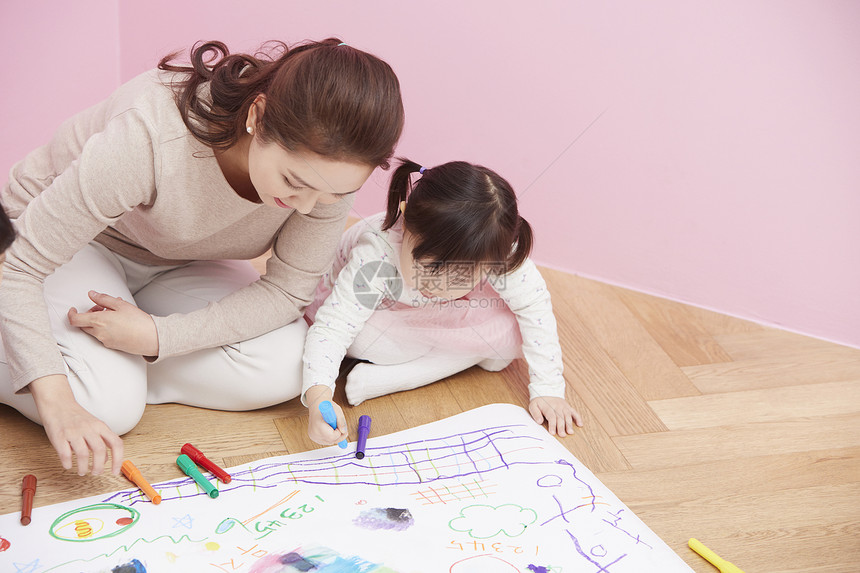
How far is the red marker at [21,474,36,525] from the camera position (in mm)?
769

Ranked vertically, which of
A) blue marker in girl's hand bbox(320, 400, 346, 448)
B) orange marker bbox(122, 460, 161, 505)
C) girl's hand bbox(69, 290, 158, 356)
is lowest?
orange marker bbox(122, 460, 161, 505)

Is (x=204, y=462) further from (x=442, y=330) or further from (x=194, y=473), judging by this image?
(x=442, y=330)

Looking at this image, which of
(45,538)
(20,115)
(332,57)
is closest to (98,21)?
(20,115)

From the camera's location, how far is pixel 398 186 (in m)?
1.03

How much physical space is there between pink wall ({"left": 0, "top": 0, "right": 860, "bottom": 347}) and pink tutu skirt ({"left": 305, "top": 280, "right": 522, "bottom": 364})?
0.35m

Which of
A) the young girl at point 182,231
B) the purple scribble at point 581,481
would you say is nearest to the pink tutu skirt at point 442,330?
the young girl at point 182,231

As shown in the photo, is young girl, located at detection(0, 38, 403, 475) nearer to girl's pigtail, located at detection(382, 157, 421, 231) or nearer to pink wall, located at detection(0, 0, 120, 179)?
girl's pigtail, located at detection(382, 157, 421, 231)

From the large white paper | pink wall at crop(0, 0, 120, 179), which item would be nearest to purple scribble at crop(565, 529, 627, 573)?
the large white paper

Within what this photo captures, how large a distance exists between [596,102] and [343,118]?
2.13 ft

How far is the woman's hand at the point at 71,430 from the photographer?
0.78 metres

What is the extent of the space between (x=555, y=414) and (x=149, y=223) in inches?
20.6

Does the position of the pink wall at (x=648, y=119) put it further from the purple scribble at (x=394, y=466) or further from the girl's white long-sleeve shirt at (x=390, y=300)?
the purple scribble at (x=394, y=466)

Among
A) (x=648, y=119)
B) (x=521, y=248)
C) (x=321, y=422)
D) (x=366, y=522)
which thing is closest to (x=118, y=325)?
(x=321, y=422)

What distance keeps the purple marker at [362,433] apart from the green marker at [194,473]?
0.15 m
